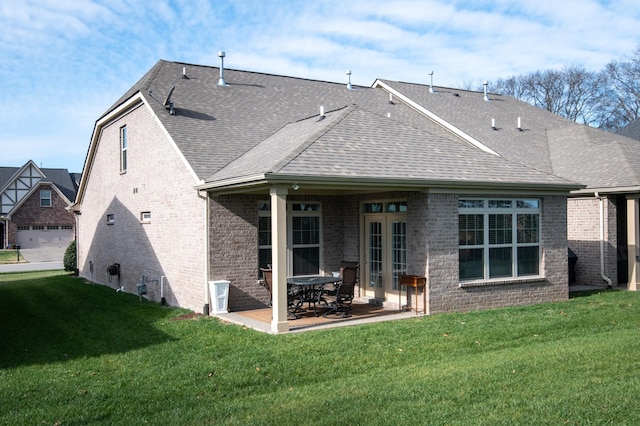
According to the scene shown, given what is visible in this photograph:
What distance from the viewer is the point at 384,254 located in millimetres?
13797

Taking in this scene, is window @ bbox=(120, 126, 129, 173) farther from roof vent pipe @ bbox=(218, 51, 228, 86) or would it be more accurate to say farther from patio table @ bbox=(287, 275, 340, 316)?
patio table @ bbox=(287, 275, 340, 316)

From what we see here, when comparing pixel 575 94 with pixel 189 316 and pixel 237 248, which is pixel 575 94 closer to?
pixel 237 248

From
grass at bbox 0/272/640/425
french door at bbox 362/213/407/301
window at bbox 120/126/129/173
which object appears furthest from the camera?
window at bbox 120/126/129/173

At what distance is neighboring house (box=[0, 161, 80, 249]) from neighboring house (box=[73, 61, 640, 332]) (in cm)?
3329

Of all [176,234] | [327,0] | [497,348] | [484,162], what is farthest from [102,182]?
[497,348]

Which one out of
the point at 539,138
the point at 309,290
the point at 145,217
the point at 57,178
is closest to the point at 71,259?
the point at 145,217

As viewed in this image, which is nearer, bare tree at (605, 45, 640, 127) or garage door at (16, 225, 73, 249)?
bare tree at (605, 45, 640, 127)

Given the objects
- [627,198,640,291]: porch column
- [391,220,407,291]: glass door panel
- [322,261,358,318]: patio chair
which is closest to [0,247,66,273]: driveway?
[391,220,407,291]: glass door panel

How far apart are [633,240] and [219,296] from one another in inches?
419

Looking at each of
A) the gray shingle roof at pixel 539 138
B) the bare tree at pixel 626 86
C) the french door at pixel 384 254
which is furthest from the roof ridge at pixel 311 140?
the bare tree at pixel 626 86

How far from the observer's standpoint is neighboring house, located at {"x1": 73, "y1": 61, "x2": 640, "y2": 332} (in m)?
12.0

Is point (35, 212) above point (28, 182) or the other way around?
the other way around

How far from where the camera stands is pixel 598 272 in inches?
639

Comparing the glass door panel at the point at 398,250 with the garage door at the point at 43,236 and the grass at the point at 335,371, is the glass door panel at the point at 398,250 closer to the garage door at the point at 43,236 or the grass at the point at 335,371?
the grass at the point at 335,371
